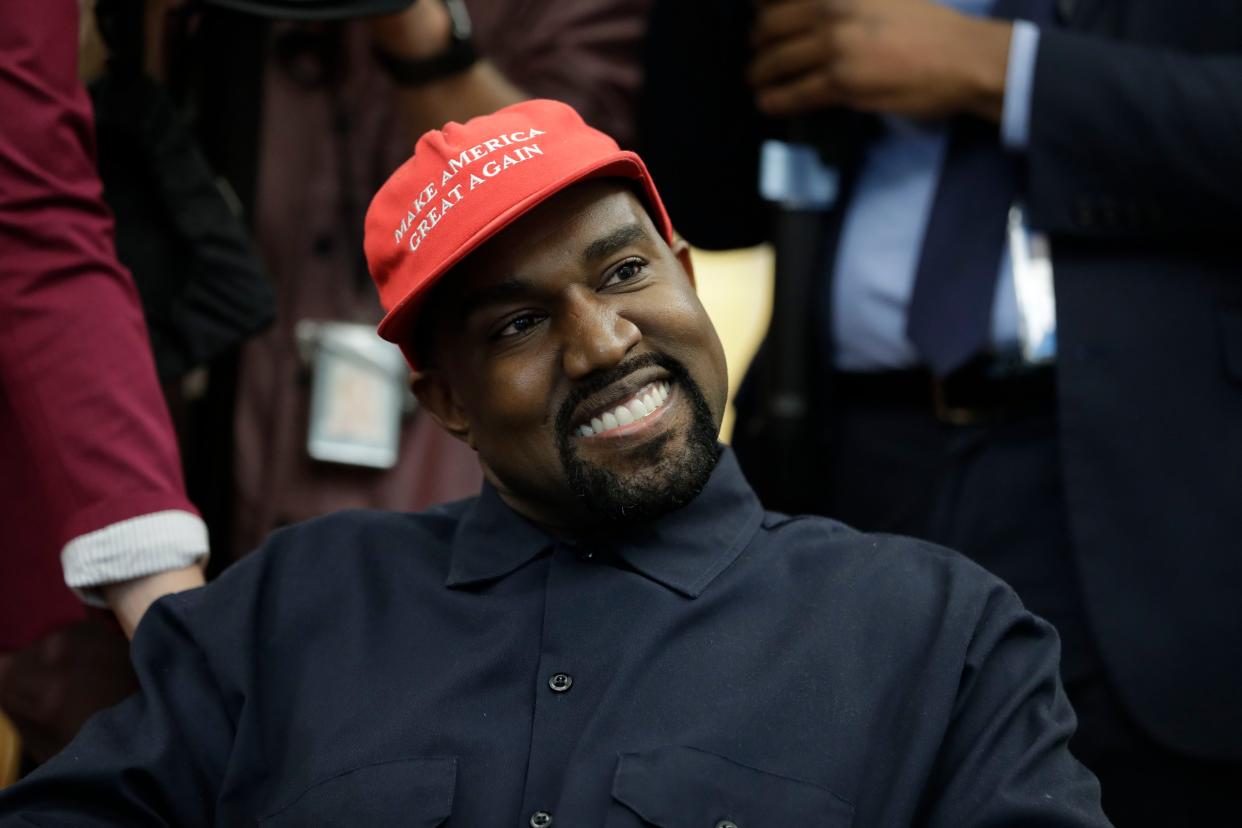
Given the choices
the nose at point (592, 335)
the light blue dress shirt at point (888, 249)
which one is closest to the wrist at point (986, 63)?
the light blue dress shirt at point (888, 249)

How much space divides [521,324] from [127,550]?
1.91ft

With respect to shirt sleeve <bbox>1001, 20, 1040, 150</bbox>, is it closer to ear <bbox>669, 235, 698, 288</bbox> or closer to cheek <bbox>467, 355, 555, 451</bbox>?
ear <bbox>669, 235, 698, 288</bbox>

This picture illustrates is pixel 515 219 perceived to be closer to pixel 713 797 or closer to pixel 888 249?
pixel 713 797

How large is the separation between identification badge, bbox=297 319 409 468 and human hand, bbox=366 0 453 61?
48 centimetres

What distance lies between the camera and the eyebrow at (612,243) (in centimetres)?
179

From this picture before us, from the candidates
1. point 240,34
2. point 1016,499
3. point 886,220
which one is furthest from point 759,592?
point 240,34

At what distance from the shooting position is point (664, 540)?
5.95 feet

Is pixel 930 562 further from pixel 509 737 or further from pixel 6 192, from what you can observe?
pixel 6 192

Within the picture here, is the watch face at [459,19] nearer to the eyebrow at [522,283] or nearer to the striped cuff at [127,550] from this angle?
the eyebrow at [522,283]

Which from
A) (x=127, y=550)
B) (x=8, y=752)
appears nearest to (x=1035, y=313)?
(x=127, y=550)

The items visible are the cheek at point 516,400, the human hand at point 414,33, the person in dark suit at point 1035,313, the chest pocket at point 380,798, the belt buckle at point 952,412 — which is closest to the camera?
the chest pocket at point 380,798

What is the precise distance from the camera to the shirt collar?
1.79m

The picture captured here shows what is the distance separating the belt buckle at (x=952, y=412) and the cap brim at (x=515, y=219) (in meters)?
0.64

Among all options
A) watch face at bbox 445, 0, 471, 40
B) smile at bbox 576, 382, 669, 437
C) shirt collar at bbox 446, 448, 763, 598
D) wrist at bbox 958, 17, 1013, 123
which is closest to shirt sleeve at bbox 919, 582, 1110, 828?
shirt collar at bbox 446, 448, 763, 598
